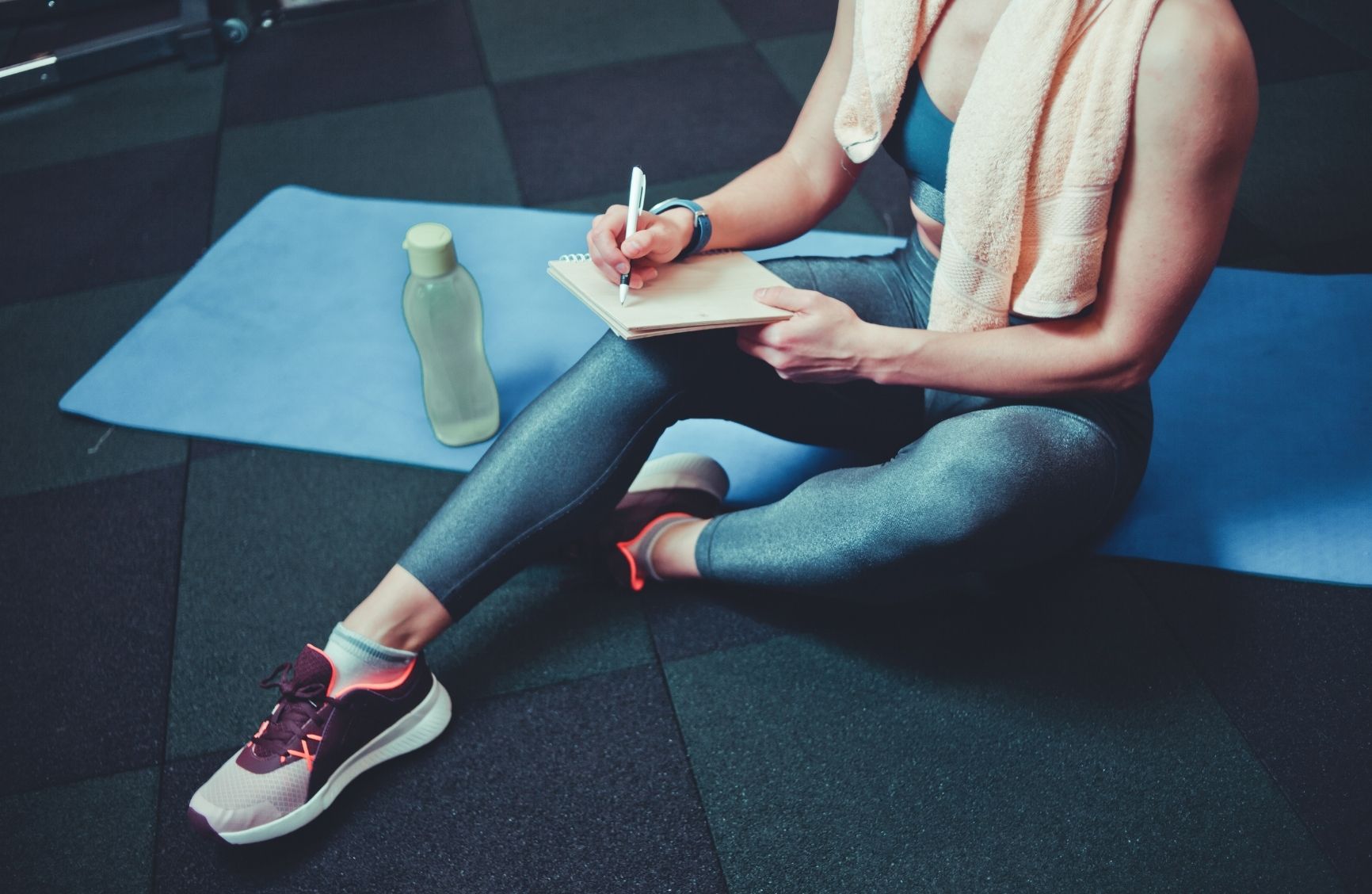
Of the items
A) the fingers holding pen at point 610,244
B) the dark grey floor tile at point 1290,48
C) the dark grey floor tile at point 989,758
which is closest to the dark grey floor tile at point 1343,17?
the dark grey floor tile at point 1290,48

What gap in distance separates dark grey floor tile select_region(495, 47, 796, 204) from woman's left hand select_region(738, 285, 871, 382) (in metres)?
1.14

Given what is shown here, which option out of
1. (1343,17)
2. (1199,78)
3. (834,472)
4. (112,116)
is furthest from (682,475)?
(1343,17)

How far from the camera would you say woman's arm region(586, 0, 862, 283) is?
1078mm

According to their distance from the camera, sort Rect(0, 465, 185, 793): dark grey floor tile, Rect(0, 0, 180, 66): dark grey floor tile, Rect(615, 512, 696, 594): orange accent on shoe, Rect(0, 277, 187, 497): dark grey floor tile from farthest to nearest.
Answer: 1. Rect(0, 0, 180, 66): dark grey floor tile
2. Rect(0, 277, 187, 497): dark grey floor tile
3. Rect(615, 512, 696, 594): orange accent on shoe
4. Rect(0, 465, 185, 793): dark grey floor tile

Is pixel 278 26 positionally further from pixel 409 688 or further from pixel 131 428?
pixel 409 688

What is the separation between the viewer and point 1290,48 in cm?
235

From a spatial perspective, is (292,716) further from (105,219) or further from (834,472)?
(105,219)

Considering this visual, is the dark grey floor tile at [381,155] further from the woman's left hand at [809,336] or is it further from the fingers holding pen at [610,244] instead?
the woman's left hand at [809,336]

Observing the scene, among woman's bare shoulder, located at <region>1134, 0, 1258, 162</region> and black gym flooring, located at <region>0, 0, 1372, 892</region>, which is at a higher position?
woman's bare shoulder, located at <region>1134, 0, 1258, 162</region>

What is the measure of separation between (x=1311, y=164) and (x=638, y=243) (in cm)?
171

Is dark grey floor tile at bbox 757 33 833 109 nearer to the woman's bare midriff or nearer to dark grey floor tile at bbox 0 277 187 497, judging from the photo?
the woman's bare midriff

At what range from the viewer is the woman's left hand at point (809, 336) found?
986 millimetres

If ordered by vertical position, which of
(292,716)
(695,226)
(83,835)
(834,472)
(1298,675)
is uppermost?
(695,226)

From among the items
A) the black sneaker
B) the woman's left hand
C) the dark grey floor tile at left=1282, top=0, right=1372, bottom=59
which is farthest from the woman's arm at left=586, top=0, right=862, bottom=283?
the dark grey floor tile at left=1282, top=0, right=1372, bottom=59
